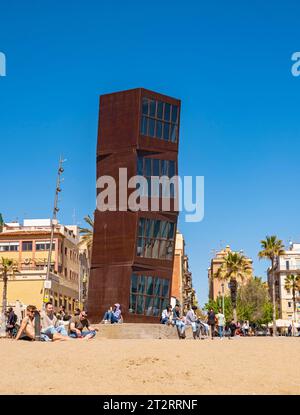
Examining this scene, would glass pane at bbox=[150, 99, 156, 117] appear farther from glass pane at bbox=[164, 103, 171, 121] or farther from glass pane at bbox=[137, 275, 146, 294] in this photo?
glass pane at bbox=[137, 275, 146, 294]

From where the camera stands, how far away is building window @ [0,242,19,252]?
86000mm

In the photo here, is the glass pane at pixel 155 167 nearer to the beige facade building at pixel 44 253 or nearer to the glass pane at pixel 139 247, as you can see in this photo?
the glass pane at pixel 139 247

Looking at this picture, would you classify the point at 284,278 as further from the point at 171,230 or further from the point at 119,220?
the point at 119,220

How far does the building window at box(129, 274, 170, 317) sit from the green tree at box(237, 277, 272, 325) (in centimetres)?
6573

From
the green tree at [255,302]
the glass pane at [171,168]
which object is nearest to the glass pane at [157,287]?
the glass pane at [171,168]

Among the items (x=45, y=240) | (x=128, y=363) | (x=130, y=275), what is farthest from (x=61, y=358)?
(x=45, y=240)

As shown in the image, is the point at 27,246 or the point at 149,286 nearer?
the point at 149,286

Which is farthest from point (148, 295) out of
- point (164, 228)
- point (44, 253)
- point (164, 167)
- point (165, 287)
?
point (44, 253)

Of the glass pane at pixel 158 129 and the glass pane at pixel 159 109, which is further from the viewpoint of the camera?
the glass pane at pixel 159 109

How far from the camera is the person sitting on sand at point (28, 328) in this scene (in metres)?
19.5

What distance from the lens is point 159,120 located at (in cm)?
4266

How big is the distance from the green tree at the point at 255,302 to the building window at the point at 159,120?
66697 millimetres

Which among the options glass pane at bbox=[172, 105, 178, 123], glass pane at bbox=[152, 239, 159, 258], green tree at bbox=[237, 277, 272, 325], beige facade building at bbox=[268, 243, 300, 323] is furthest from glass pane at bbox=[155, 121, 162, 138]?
beige facade building at bbox=[268, 243, 300, 323]

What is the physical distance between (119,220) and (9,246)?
48710 millimetres
